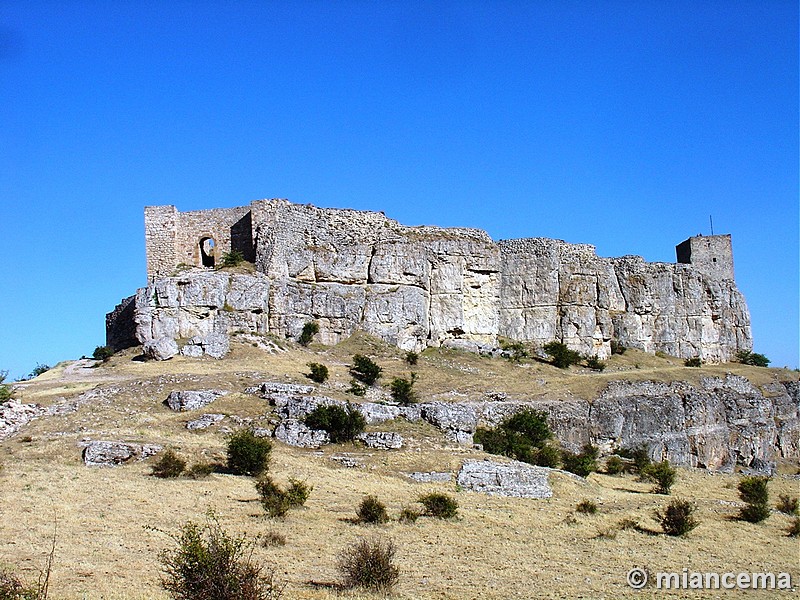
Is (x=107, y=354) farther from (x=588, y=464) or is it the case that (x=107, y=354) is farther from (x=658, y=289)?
(x=658, y=289)

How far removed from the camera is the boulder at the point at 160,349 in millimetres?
31953

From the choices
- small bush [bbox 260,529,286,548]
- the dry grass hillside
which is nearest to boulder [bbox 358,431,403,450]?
the dry grass hillside

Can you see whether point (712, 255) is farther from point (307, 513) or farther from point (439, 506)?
point (307, 513)

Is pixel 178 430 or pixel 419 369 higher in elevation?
pixel 419 369

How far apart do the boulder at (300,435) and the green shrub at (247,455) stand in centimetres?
261

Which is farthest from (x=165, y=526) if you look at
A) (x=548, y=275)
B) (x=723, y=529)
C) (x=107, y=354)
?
(x=548, y=275)

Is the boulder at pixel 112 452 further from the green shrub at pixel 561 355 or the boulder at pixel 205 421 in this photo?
the green shrub at pixel 561 355

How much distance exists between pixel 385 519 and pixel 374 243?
2499cm

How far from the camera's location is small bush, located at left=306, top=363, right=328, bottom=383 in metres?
31.3

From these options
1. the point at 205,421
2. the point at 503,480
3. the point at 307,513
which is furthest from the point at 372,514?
the point at 205,421

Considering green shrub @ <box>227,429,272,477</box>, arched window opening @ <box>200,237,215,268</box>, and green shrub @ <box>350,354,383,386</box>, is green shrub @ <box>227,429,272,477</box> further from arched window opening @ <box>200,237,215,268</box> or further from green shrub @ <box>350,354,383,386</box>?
arched window opening @ <box>200,237,215,268</box>

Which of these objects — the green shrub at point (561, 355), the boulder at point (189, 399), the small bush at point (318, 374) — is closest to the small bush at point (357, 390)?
the small bush at point (318, 374)

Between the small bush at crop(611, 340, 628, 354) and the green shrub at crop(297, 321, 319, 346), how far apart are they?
19.3 m

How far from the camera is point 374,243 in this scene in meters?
41.6
